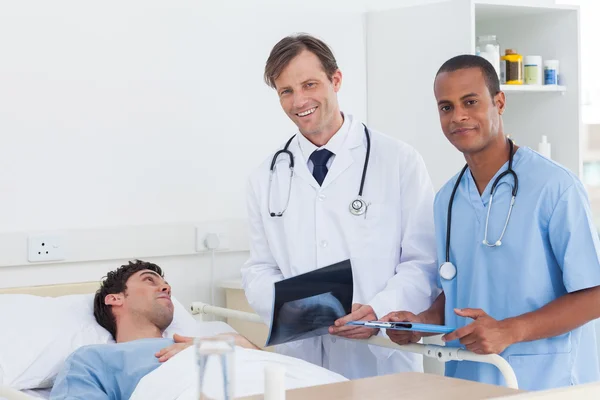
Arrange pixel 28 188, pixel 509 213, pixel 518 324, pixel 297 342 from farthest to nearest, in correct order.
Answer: pixel 28 188, pixel 297 342, pixel 509 213, pixel 518 324

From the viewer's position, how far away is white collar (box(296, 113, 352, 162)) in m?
2.24

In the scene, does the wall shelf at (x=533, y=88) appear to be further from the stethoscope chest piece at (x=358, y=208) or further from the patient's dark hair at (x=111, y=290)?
the patient's dark hair at (x=111, y=290)

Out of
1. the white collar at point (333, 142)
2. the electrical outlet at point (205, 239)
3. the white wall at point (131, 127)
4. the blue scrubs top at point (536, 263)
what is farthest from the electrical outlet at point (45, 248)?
the blue scrubs top at point (536, 263)

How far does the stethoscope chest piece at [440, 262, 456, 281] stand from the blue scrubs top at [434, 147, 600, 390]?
38 millimetres

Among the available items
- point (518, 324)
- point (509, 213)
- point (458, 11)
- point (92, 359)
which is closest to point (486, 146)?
point (509, 213)

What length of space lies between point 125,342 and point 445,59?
1537mm

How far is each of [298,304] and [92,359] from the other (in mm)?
549

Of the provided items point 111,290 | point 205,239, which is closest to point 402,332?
point 111,290

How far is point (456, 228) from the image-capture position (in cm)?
196

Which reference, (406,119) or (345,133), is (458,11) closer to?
(406,119)

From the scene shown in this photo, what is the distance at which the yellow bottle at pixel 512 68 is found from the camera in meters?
3.21

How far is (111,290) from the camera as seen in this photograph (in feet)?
8.30

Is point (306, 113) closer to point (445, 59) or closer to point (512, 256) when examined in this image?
point (512, 256)

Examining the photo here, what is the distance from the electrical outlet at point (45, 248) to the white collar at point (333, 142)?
903 mm
